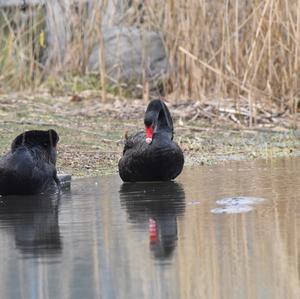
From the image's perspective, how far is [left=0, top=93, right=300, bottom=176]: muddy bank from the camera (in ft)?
38.1

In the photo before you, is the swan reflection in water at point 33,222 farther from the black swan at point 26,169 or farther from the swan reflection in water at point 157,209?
the swan reflection in water at point 157,209

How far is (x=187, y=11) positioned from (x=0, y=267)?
10.3m

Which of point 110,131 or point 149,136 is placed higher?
point 149,136

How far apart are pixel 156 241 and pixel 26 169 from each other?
2.55 meters

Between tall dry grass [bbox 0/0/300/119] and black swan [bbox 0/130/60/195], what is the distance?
583cm

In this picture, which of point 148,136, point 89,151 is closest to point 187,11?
point 89,151

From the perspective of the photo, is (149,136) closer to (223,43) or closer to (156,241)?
(156,241)

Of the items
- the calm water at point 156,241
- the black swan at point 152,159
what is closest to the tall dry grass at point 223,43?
the black swan at point 152,159

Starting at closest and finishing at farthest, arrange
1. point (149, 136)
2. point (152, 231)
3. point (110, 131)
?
point (152, 231) → point (149, 136) → point (110, 131)

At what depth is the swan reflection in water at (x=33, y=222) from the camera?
642cm

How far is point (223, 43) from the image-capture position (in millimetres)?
15258

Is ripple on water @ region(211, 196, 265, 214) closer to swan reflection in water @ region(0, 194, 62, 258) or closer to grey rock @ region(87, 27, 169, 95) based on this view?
swan reflection in water @ region(0, 194, 62, 258)

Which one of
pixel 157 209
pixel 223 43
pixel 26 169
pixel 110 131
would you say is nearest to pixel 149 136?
pixel 26 169

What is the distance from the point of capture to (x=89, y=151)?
11.9m
